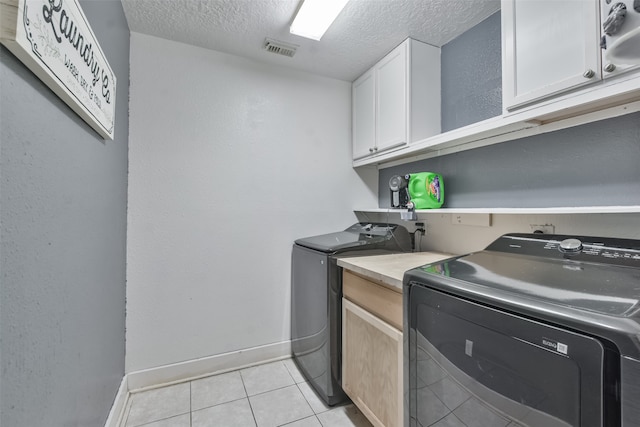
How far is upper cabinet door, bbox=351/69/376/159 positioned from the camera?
7.02 ft

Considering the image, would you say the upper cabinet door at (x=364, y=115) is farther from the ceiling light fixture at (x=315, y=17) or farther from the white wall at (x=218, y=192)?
the ceiling light fixture at (x=315, y=17)

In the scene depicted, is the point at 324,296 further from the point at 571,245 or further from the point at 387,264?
the point at 571,245

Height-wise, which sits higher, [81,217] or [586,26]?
[586,26]

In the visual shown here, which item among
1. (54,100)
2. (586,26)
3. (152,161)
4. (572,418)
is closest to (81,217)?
(54,100)

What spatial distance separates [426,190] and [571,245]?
79 cm

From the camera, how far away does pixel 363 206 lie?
2479 mm

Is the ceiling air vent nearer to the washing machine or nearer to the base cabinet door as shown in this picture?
the washing machine

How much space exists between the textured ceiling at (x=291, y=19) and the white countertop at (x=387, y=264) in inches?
56.8

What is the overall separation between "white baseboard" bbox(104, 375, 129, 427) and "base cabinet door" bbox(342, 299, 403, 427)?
1202mm

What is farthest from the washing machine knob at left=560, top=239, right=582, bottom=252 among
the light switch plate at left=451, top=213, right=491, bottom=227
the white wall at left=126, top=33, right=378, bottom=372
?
the white wall at left=126, top=33, right=378, bottom=372

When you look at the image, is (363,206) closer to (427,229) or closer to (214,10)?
(427,229)

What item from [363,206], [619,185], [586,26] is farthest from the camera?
[363,206]

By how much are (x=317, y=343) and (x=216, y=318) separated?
77 centimetres

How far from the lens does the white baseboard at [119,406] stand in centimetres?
138
